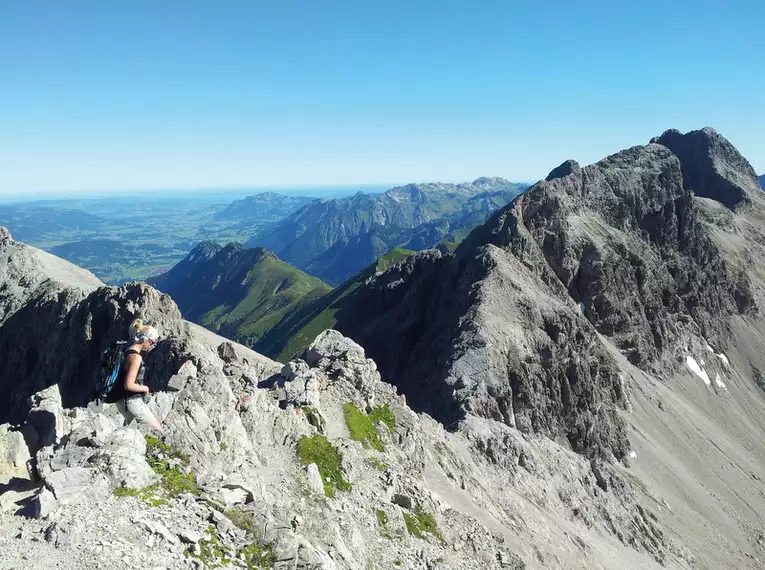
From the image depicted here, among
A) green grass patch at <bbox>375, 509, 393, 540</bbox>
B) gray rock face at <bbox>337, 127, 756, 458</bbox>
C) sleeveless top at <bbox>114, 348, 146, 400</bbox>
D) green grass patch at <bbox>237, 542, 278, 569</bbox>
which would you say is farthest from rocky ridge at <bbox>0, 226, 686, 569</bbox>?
gray rock face at <bbox>337, 127, 756, 458</bbox>

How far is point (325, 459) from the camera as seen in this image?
3566cm

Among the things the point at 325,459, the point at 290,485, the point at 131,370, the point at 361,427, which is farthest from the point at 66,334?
the point at 131,370

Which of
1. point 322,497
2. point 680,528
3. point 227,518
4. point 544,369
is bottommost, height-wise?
point 680,528

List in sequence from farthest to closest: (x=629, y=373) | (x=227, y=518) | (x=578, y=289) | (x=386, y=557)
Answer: (x=578, y=289) → (x=629, y=373) → (x=386, y=557) → (x=227, y=518)

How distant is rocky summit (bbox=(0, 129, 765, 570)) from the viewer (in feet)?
73.9

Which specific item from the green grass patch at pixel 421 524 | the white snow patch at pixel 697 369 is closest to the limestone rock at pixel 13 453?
the green grass patch at pixel 421 524

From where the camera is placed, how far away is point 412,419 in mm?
50750

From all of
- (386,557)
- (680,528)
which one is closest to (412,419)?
(386,557)

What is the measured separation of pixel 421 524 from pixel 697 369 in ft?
396

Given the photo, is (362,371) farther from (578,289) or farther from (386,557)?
(578,289)

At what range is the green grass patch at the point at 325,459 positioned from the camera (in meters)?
33.9

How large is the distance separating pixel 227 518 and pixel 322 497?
945cm

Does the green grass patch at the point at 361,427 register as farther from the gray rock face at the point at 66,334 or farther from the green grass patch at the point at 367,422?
the gray rock face at the point at 66,334

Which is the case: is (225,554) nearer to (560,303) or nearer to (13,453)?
(13,453)
